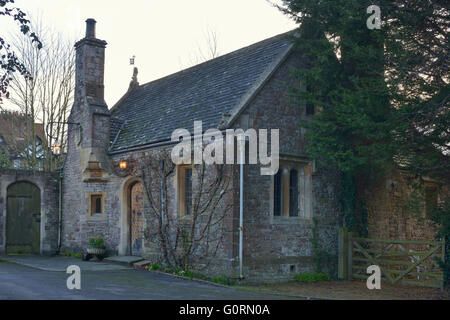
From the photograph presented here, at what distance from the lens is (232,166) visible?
13.9 m

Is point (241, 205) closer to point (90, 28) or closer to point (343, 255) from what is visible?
point (343, 255)

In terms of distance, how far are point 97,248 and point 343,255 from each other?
8.31 metres

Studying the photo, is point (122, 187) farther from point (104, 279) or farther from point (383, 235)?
point (383, 235)

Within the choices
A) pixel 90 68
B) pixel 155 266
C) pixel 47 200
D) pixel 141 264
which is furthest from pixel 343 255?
pixel 47 200

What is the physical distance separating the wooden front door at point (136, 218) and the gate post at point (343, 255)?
21.1 feet

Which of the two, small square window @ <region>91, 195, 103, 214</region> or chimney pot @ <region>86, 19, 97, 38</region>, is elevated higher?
chimney pot @ <region>86, 19, 97, 38</region>

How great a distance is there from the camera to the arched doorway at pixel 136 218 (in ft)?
58.2

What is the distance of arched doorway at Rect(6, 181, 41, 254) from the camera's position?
67.8 ft

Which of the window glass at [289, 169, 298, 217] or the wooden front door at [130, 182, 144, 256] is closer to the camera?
the window glass at [289, 169, 298, 217]

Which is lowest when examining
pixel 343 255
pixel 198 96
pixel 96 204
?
pixel 343 255

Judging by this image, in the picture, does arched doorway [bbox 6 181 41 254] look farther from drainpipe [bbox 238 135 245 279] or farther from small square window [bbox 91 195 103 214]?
drainpipe [bbox 238 135 245 279]

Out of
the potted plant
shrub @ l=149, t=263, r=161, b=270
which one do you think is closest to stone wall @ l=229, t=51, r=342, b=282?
shrub @ l=149, t=263, r=161, b=270

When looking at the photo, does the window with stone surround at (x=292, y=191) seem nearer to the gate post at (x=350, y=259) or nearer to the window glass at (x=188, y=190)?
the gate post at (x=350, y=259)

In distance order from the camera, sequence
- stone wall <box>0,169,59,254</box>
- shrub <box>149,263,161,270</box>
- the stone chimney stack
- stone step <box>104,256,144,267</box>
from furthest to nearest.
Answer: stone wall <box>0,169,59,254</box>
the stone chimney stack
stone step <box>104,256,144,267</box>
shrub <box>149,263,161,270</box>
